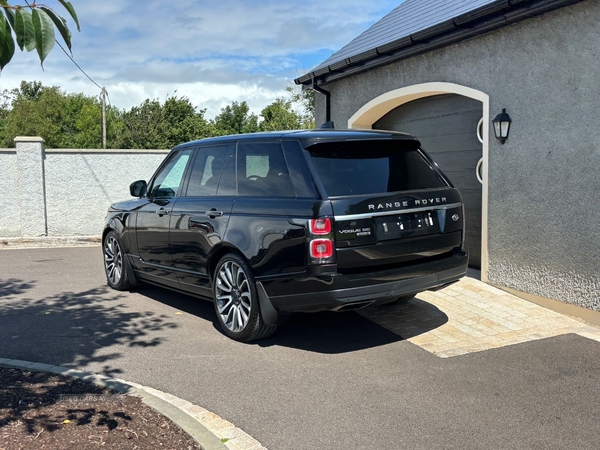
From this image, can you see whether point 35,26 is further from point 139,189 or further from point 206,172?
point 139,189

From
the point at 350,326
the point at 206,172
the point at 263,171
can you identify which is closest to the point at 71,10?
the point at 263,171

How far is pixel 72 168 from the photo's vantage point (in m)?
13.7

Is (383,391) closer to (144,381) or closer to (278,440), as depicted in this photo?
(278,440)

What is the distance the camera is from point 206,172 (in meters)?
6.21

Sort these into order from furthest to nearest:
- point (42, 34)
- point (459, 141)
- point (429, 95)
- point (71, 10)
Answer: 1. point (429, 95)
2. point (459, 141)
3. point (71, 10)
4. point (42, 34)

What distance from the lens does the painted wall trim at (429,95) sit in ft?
23.7

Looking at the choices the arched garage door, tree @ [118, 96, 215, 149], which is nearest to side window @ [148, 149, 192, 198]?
the arched garage door

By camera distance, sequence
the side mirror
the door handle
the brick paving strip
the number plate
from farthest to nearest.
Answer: the side mirror, the door handle, the brick paving strip, the number plate

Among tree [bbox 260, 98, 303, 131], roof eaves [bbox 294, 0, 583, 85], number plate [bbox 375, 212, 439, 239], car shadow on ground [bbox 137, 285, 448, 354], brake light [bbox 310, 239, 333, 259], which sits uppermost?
tree [bbox 260, 98, 303, 131]

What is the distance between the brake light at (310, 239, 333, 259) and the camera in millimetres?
4617

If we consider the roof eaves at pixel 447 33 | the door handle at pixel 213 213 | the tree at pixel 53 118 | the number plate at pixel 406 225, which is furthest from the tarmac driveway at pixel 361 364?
the tree at pixel 53 118

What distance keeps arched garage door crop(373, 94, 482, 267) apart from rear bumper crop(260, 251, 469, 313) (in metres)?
3.17

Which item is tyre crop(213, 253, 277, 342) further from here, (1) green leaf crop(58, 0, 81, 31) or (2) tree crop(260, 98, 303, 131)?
(2) tree crop(260, 98, 303, 131)

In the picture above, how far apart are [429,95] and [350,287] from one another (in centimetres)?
477
